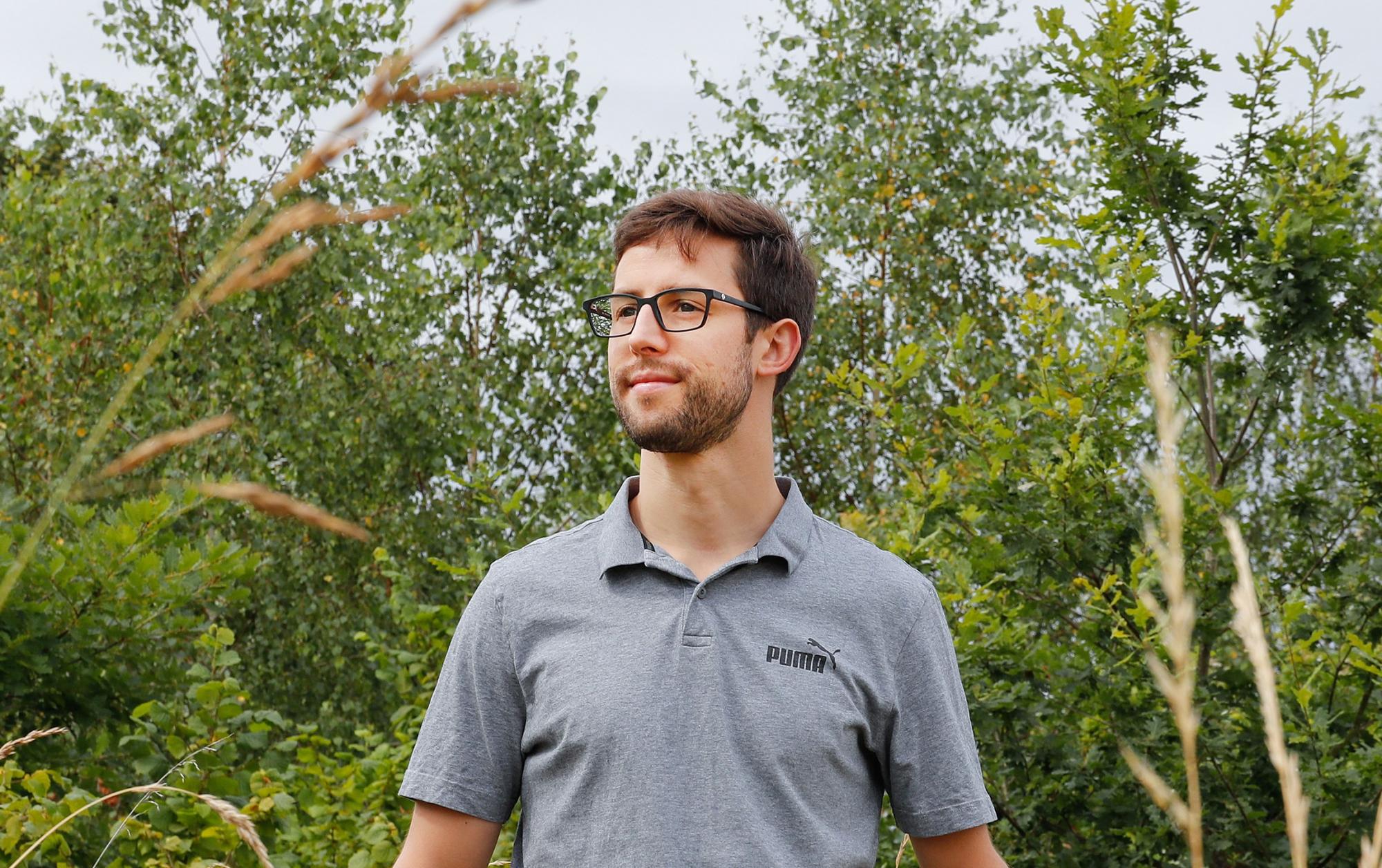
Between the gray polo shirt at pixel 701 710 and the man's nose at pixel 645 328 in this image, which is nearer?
the gray polo shirt at pixel 701 710

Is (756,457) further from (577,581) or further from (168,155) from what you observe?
(168,155)

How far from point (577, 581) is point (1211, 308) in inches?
122

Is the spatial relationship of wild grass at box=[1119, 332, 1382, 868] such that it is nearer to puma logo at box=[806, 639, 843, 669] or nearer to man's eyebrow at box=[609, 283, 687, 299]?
puma logo at box=[806, 639, 843, 669]

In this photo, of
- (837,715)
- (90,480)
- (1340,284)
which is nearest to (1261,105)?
(1340,284)

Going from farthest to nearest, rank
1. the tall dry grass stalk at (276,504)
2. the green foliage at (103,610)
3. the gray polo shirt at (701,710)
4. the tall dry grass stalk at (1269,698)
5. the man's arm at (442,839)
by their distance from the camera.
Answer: the green foliage at (103,610) < the man's arm at (442,839) < the gray polo shirt at (701,710) < the tall dry grass stalk at (276,504) < the tall dry grass stalk at (1269,698)

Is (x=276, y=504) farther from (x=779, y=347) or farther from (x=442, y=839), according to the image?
(x=779, y=347)

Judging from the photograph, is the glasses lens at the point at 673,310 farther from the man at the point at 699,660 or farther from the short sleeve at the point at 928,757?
the short sleeve at the point at 928,757

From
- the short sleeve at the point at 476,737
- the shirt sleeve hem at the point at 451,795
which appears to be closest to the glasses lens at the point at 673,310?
the short sleeve at the point at 476,737

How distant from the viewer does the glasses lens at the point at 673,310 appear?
168 centimetres

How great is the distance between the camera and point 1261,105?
4.12 meters

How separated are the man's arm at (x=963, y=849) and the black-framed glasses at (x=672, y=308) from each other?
0.70 m

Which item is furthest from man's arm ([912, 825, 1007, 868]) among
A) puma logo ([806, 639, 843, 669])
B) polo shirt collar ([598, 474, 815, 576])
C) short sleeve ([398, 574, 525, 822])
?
short sleeve ([398, 574, 525, 822])

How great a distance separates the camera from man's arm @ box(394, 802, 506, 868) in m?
1.61

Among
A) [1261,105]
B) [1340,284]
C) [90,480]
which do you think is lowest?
[90,480]
